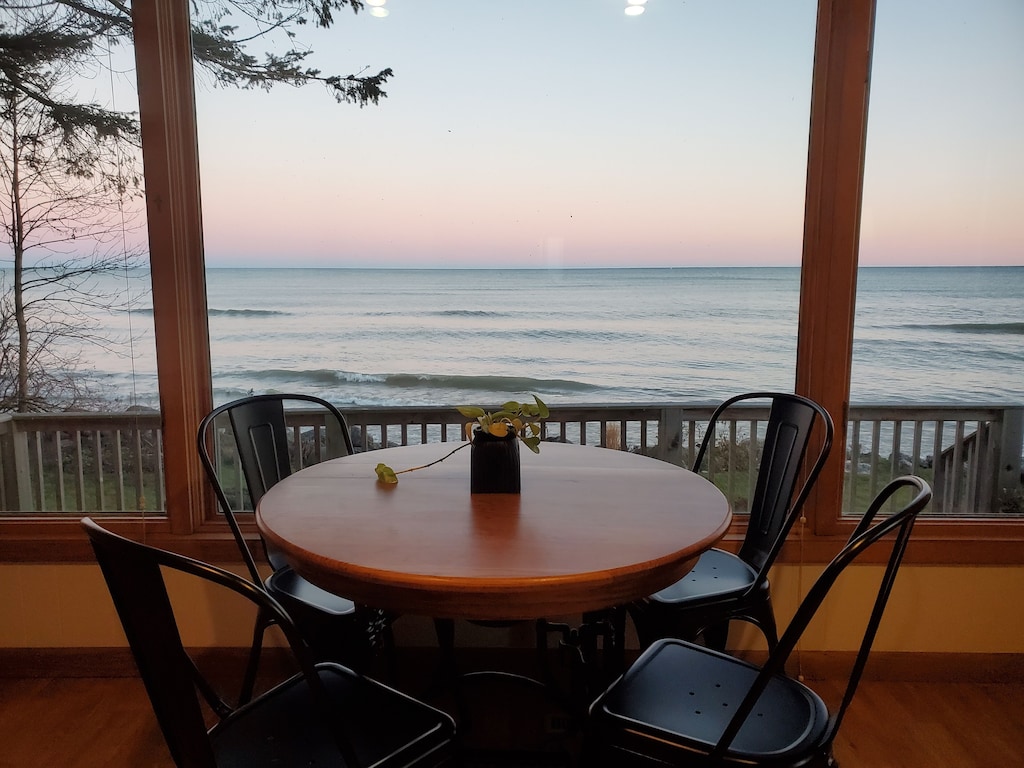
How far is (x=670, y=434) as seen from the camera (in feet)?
9.26

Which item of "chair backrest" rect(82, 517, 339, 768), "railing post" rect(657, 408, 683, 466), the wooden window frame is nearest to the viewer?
"chair backrest" rect(82, 517, 339, 768)

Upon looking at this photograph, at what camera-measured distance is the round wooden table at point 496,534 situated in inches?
44.7

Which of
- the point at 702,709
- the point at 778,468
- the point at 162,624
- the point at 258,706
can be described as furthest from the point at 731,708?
the point at 162,624

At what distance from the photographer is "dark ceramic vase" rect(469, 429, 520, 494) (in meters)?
1.58

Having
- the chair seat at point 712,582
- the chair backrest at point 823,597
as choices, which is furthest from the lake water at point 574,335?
the chair backrest at point 823,597

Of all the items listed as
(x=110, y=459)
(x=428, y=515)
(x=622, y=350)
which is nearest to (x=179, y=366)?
(x=110, y=459)

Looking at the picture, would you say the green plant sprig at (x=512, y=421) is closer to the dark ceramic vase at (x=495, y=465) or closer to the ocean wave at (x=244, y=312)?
the dark ceramic vase at (x=495, y=465)

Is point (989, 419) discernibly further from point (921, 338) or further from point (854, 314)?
→ point (854, 314)

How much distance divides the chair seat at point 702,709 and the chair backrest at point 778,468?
0.40 m

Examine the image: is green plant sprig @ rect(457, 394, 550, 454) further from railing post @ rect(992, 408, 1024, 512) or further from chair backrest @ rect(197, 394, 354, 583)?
railing post @ rect(992, 408, 1024, 512)

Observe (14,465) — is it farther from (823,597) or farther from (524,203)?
(823,597)

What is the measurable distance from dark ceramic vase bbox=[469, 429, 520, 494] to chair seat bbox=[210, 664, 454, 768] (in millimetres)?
488

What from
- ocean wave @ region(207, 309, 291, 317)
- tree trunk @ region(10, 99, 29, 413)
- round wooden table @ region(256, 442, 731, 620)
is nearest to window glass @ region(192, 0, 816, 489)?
ocean wave @ region(207, 309, 291, 317)

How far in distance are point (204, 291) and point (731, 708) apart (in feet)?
6.75
